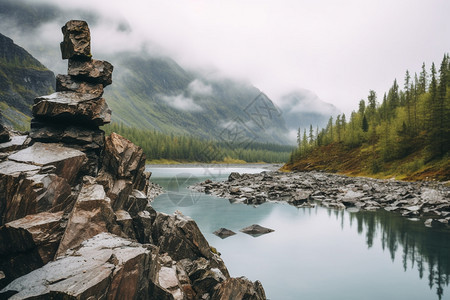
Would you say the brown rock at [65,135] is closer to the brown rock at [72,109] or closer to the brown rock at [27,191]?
the brown rock at [72,109]

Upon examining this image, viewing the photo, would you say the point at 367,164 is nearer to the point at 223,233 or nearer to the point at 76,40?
the point at 223,233

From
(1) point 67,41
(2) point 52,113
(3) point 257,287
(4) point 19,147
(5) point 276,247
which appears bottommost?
(5) point 276,247

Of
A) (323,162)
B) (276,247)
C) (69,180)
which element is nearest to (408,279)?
(276,247)

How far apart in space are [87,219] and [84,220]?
13cm

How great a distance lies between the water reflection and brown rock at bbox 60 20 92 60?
26478mm

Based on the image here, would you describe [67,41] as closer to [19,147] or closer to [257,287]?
[19,147]

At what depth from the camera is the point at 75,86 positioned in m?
17.3

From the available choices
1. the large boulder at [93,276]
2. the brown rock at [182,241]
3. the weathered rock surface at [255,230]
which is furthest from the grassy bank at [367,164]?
the large boulder at [93,276]

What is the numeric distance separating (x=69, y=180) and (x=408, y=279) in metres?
22.4

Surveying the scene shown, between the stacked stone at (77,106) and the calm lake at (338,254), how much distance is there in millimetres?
13431

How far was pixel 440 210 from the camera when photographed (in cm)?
3528

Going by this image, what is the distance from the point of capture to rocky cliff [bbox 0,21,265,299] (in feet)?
27.5

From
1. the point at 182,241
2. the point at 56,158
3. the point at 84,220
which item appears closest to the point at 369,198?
the point at 182,241

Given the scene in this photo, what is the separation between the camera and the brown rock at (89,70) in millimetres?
17359
